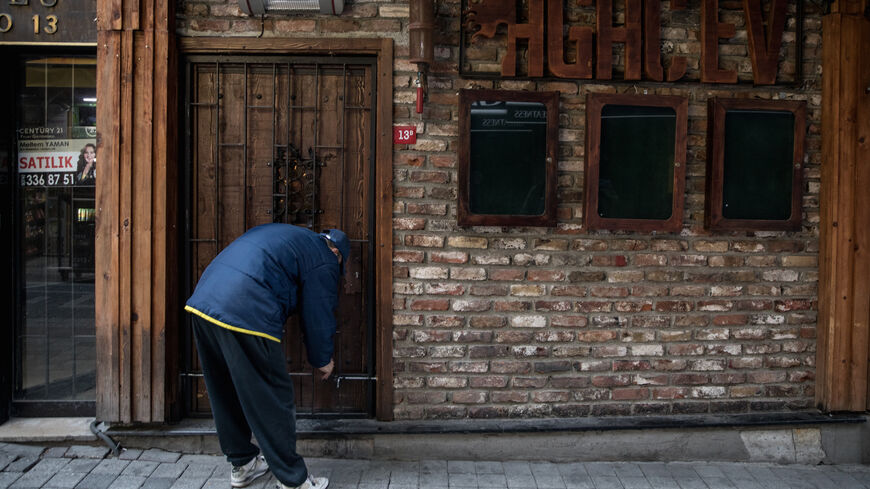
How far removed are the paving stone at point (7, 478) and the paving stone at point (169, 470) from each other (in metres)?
0.78

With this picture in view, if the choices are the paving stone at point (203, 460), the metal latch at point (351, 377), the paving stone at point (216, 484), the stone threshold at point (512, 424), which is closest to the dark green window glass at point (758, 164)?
the stone threshold at point (512, 424)

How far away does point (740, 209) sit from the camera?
13.5 ft

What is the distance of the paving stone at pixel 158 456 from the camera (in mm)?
3889

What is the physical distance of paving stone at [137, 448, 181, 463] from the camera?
3.89 m

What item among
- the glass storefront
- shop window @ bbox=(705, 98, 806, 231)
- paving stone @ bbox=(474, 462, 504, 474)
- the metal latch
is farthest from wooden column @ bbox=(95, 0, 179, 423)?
shop window @ bbox=(705, 98, 806, 231)

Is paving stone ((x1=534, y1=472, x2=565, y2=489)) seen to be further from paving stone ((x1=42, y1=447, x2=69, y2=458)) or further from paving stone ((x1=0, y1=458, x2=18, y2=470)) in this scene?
paving stone ((x1=0, y1=458, x2=18, y2=470))

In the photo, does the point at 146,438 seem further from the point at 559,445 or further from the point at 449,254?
the point at 559,445

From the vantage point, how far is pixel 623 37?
4.02 m

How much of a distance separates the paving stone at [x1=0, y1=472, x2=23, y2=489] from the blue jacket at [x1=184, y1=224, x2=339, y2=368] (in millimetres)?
1613

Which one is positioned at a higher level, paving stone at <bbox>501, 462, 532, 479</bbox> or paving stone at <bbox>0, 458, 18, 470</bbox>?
paving stone at <bbox>0, 458, 18, 470</bbox>

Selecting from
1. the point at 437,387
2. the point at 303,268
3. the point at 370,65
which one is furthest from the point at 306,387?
the point at 370,65

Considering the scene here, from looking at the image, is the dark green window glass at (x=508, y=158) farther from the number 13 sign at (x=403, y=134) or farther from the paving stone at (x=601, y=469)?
the paving stone at (x=601, y=469)

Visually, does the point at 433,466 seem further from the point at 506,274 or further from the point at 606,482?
the point at 506,274

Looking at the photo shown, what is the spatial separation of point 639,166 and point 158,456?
3.69m
